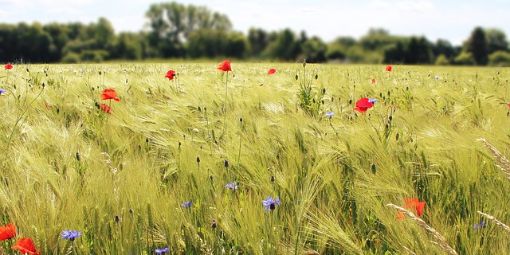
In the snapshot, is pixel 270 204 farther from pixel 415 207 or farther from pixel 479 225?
pixel 479 225

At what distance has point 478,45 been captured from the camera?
224ft

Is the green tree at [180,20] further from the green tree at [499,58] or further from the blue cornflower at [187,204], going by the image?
the blue cornflower at [187,204]

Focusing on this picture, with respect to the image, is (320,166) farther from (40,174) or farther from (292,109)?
(292,109)

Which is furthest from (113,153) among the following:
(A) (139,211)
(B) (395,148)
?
(B) (395,148)

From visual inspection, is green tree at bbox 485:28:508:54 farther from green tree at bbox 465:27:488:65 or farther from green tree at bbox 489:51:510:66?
green tree at bbox 489:51:510:66

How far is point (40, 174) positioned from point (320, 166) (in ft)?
3.88

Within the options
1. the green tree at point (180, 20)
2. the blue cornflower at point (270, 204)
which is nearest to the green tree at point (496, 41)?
the green tree at point (180, 20)

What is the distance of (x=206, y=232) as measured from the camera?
171 centimetres

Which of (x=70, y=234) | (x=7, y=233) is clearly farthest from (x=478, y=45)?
(x=7, y=233)

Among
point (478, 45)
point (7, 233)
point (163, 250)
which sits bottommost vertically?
point (163, 250)

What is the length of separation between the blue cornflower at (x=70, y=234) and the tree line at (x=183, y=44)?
38.5 m

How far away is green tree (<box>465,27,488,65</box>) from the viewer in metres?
67.0

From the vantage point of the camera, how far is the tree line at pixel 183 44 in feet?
172

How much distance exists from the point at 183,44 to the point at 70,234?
199 feet
